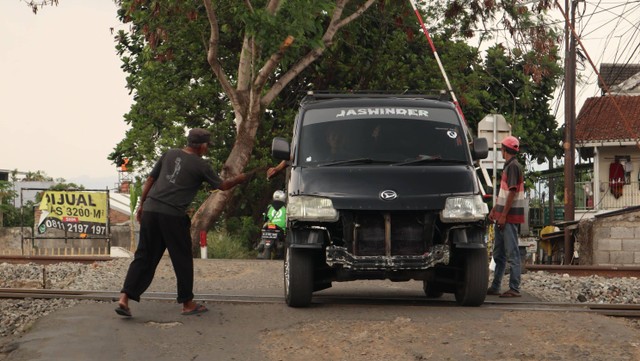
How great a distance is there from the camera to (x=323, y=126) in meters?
11.2

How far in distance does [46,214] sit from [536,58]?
17448 millimetres

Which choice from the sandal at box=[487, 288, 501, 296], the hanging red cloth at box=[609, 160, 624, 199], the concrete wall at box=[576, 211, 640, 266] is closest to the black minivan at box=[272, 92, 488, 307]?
the sandal at box=[487, 288, 501, 296]

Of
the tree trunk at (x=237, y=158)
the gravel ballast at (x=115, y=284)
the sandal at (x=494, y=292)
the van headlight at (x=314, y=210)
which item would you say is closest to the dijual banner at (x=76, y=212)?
the tree trunk at (x=237, y=158)

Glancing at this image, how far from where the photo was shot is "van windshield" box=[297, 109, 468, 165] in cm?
1094

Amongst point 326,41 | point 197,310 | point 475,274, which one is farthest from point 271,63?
point 197,310

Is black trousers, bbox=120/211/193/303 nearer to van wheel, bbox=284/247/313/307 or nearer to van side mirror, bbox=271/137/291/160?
van wheel, bbox=284/247/313/307

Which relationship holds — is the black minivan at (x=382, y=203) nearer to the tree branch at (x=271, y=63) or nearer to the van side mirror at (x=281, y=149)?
the van side mirror at (x=281, y=149)

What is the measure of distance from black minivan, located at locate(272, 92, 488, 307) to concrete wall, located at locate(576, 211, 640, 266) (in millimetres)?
17475

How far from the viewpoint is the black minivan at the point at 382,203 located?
10.2 m

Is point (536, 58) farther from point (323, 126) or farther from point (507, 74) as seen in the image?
point (507, 74)

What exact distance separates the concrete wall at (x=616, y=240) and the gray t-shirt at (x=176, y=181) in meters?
19.4

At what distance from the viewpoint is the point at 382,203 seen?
10.1m

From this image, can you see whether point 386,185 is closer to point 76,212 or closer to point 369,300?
point 369,300

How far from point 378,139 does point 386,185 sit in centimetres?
95
